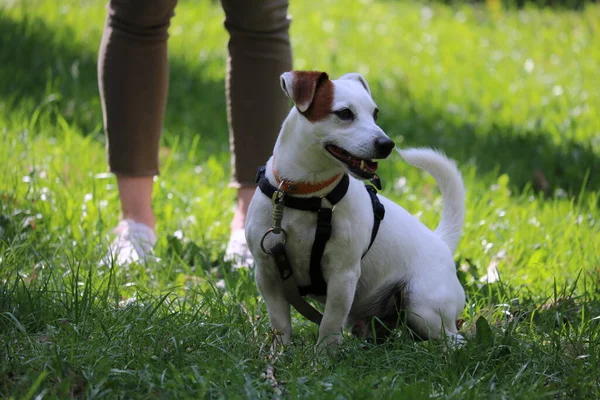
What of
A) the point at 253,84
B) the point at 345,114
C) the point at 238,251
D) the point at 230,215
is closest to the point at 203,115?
the point at 230,215

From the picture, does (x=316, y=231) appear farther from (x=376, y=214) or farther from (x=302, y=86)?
(x=302, y=86)

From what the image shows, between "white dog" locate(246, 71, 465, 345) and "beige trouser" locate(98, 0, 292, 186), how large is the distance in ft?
2.28

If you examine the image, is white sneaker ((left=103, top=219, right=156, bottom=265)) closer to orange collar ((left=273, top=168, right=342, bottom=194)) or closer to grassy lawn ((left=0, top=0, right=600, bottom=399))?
grassy lawn ((left=0, top=0, right=600, bottom=399))

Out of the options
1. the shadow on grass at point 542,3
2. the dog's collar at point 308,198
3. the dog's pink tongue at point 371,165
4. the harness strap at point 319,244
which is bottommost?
the harness strap at point 319,244

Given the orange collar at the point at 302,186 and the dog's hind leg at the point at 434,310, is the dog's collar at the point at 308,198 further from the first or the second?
the dog's hind leg at the point at 434,310

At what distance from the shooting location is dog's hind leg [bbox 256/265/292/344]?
2463 mm

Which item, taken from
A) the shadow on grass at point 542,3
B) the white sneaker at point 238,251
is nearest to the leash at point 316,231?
the white sneaker at point 238,251

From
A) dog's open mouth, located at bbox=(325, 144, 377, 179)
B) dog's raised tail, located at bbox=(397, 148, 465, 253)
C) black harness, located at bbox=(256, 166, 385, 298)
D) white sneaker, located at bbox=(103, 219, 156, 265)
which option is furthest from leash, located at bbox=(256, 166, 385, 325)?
white sneaker, located at bbox=(103, 219, 156, 265)

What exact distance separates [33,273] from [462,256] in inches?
66.5

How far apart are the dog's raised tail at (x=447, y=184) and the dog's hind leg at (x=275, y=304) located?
59 cm

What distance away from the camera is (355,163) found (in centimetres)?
228

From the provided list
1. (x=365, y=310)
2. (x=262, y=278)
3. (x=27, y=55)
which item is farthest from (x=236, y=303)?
(x=27, y=55)

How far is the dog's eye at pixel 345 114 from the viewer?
232 cm

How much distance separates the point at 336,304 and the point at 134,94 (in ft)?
4.45
